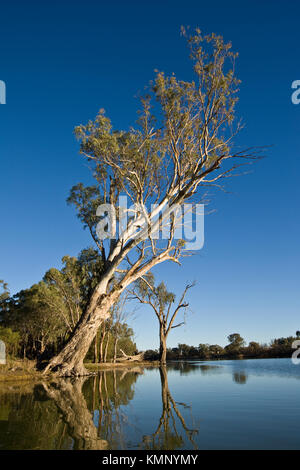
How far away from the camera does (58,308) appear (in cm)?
2150

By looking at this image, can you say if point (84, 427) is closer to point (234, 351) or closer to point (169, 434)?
point (169, 434)

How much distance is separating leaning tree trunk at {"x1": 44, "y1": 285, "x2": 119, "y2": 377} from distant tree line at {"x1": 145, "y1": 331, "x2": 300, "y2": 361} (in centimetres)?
1732

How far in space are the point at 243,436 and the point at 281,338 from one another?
94.1 feet

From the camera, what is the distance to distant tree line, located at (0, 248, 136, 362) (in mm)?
19672

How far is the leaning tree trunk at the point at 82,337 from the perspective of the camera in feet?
33.9

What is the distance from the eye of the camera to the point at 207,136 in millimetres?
11945

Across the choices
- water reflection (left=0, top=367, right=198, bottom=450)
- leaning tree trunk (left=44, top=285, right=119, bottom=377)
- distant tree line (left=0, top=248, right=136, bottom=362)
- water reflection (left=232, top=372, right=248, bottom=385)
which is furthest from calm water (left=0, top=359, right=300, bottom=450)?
distant tree line (left=0, top=248, right=136, bottom=362)

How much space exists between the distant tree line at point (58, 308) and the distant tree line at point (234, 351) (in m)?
6.29

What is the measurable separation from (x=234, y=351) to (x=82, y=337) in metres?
26.8

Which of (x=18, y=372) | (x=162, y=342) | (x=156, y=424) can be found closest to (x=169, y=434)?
(x=156, y=424)

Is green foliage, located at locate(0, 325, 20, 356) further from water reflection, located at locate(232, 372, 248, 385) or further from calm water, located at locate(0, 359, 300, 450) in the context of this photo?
calm water, located at locate(0, 359, 300, 450)

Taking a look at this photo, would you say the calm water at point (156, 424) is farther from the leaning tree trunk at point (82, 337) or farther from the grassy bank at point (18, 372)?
the grassy bank at point (18, 372)

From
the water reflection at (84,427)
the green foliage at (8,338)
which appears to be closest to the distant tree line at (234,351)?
the green foliage at (8,338)

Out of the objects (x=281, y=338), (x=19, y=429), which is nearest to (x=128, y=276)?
(x=19, y=429)
